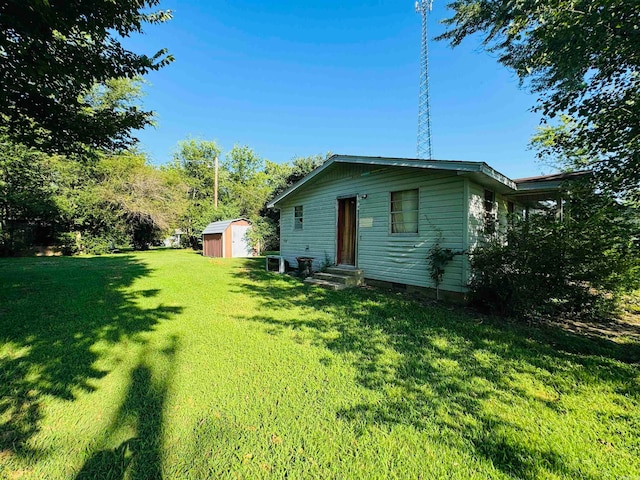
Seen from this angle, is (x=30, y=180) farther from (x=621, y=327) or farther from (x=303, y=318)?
(x=621, y=327)

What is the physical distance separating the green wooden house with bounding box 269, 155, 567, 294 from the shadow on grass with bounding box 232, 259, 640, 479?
174 cm

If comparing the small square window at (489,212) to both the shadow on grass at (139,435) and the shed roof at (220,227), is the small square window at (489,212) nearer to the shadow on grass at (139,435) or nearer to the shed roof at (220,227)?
the shadow on grass at (139,435)

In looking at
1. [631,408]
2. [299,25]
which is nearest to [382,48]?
[299,25]

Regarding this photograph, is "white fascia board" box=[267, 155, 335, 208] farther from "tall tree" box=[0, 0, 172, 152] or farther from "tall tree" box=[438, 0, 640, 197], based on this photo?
"tall tree" box=[438, 0, 640, 197]

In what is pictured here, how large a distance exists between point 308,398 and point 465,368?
1.90 m

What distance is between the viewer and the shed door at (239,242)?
16.9m

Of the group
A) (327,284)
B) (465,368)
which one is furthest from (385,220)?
(465,368)

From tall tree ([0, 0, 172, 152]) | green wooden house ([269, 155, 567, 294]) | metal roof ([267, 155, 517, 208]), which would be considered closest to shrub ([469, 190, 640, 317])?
green wooden house ([269, 155, 567, 294])

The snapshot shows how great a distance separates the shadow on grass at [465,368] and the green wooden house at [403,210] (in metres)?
1.74

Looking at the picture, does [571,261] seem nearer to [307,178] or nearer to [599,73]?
[599,73]

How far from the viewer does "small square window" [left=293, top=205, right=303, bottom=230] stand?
35.6ft

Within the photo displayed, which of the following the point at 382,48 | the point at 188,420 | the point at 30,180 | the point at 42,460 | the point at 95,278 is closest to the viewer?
the point at 42,460

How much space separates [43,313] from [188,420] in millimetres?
4506

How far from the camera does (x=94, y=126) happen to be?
204 inches
